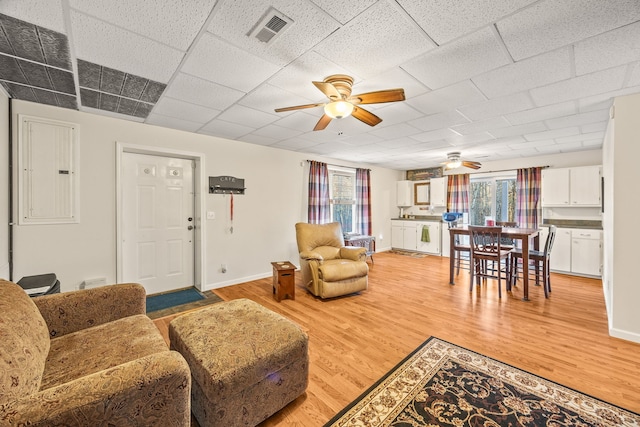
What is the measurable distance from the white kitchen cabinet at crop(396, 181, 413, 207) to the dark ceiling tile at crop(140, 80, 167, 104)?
20.4 ft

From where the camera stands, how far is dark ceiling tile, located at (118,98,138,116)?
9.05 ft

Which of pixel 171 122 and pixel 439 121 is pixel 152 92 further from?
pixel 439 121

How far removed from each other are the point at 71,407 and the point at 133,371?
190 millimetres

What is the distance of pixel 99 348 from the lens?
1.55m

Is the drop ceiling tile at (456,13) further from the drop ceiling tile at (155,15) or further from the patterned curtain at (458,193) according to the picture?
the patterned curtain at (458,193)

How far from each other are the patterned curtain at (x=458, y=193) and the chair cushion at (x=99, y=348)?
665 centimetres

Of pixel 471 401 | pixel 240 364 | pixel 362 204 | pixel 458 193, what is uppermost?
pixel 458 193

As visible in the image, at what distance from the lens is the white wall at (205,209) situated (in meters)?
2.91

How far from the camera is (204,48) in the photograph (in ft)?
6.08

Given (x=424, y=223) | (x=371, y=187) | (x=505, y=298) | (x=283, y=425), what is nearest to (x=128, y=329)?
(x=283, y=425)

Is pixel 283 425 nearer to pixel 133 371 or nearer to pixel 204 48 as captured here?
pixel 133 371

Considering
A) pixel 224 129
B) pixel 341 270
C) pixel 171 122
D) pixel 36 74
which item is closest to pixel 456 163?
pixel 341 270

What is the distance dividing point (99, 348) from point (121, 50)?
1.98 meters

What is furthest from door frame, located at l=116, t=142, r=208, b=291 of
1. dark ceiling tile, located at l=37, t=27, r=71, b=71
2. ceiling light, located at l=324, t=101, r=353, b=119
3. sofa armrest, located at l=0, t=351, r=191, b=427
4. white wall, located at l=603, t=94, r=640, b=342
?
white wall, located at l=603, t=94, r=640, b=342
